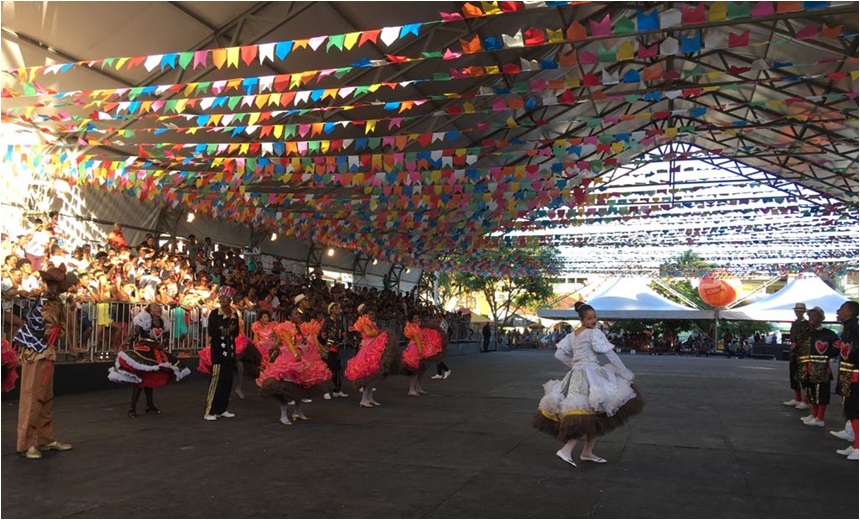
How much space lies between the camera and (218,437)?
779cm

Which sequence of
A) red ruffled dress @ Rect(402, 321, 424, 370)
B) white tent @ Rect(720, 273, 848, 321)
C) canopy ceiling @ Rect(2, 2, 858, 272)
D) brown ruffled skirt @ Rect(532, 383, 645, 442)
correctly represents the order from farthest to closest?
white tent @ Rect(720, 273, 848, 321) < red ruffled dress @ Rect(402, 321, 424, 370) < canopy ceiling @ Rect(2, 2, 858, 272) < brown ruffled skirt @ Rect(532, 383, 645, 442)

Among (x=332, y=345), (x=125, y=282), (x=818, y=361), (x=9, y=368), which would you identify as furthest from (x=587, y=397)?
(x=125, y=282)

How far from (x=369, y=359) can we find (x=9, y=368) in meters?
4.86

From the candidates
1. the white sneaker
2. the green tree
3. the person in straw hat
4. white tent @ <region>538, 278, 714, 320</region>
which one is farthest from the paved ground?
white tent @ <region>538, 278, 714, 320</region>

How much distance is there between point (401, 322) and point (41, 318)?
19122 millimetres

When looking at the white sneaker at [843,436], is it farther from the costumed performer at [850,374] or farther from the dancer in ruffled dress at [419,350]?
the dancer in ruffled dress at [419,350]

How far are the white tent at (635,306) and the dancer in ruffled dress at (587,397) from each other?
23.8 metres

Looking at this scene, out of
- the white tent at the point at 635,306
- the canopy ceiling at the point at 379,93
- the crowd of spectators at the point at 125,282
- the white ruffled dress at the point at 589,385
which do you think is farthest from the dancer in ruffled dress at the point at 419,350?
the white tent at the point at 635,306

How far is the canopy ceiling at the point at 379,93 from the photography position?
909 cm

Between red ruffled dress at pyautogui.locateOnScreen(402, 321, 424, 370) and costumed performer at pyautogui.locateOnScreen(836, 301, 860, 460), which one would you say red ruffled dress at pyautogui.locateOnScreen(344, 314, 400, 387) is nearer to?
red ruffled dress at pyautogui.locateOnScreen(402, 321, 424, 370)

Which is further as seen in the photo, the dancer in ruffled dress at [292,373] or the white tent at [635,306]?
the white tent at [635,306]

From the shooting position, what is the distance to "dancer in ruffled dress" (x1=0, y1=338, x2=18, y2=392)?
8273 mm

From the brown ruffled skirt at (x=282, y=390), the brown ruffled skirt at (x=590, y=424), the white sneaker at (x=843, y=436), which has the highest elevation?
the brown ruffled skirt at (x=590, y=424)

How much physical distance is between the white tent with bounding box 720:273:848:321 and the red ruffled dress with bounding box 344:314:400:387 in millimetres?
24088
